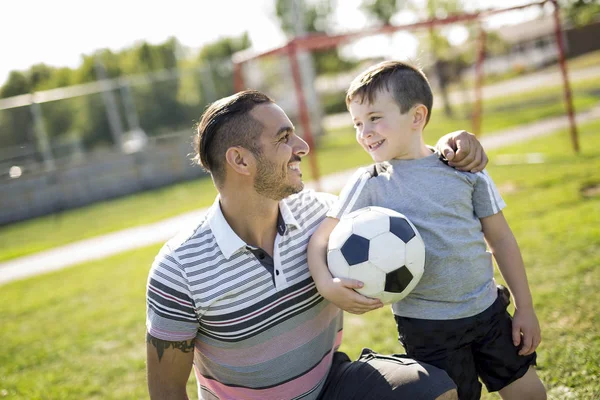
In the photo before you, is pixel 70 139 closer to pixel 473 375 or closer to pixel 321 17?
A: pixel 473 375

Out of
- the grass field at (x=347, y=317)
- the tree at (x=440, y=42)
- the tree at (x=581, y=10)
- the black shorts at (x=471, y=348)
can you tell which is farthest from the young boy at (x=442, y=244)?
the tree at (x=440, y=42)

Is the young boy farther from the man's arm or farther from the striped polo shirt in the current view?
the man's arm

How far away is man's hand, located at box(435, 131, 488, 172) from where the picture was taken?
2.32 m

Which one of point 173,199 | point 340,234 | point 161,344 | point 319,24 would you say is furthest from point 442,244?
point 319,24

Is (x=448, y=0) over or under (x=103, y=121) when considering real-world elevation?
over

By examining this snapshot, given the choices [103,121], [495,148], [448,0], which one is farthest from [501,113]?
[103,121]

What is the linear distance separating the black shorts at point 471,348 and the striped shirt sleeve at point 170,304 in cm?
95

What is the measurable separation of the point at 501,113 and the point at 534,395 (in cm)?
1780

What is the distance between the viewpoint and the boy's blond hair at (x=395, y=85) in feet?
7.57

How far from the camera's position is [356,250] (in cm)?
215

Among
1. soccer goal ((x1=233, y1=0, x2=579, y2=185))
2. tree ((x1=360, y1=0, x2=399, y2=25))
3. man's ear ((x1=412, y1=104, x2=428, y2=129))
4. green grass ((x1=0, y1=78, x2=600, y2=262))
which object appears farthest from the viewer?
tree ((x1=360, y1=0, x2=399, y2=25))

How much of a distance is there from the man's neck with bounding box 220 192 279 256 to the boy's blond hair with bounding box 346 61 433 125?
2.03 feet

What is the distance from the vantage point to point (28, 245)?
38.1ft

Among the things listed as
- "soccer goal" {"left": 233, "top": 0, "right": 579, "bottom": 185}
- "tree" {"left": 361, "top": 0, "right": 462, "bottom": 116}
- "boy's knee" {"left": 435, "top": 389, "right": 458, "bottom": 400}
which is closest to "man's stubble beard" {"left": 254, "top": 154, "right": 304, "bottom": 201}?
"boy's knee" {"left": 435, "top": 389, "right": 458, "bottom": 400}
